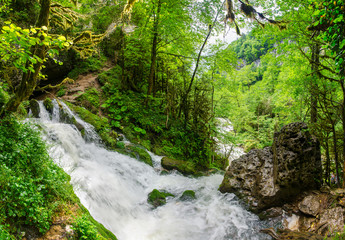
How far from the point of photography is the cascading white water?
5316 millimetres

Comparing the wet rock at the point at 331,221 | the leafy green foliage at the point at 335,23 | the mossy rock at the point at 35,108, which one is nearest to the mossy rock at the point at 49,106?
the mossy rock at the point at 35,108

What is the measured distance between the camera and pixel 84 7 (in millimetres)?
15891

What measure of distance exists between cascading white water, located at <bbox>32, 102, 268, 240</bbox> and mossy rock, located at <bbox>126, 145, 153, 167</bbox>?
Answer: 56 cm

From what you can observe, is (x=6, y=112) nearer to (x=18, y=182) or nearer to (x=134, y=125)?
(x=18, y=182)

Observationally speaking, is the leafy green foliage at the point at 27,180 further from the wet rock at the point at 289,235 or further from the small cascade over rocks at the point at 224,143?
the small cascade over rocks at the point at 224,143

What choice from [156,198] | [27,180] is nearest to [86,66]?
[156,198]

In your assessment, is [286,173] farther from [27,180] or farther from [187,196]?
[27,180]

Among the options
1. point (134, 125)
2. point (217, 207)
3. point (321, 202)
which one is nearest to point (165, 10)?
point (134, 125)

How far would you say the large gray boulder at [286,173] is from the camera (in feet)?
18.7

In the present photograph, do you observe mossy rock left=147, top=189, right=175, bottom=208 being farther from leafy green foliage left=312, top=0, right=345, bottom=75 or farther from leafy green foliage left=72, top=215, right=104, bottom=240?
leafy green foliage left=312, top=0, right=345, bottom=75

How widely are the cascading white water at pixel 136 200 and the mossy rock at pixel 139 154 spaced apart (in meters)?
0.56

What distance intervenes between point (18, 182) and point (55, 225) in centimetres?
86

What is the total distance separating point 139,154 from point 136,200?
10.8ft

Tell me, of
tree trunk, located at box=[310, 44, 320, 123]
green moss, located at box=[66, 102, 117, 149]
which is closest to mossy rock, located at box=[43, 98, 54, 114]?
green moss, located at box=[66, 102, 117, 149]
